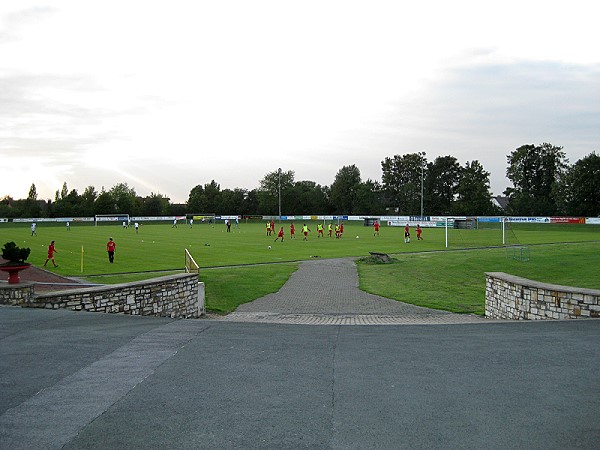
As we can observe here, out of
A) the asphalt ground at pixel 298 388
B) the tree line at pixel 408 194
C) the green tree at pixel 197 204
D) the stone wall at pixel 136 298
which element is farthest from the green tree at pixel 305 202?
the asphalt ground at pixel 298 388

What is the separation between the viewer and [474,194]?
311ft

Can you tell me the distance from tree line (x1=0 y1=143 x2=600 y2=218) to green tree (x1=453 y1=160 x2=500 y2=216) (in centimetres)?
17

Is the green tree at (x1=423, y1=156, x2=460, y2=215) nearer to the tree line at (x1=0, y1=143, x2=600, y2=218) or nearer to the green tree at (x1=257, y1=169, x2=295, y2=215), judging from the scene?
the tree line at (x1=0, y1=143, x2=600, y2=218)

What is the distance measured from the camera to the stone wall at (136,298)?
12141 millimetres

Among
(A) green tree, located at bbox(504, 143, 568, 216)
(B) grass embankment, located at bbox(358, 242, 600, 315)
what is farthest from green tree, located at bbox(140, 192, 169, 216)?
(B) grass embankment, located at bbox(358, 242, 600, 315)

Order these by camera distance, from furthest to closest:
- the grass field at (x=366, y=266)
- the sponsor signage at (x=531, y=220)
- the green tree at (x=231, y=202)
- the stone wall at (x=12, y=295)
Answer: the green tree at (x=231, y=202) < the sponsor signage at (x=531, y=220) < the grass field at (x=366, y=266) < the stone wall at (x=12, y=295)

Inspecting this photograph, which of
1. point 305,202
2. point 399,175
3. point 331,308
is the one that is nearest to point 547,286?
point 331,308

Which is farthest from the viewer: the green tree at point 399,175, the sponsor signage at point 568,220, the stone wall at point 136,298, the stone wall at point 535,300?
the green tree at point 399,175

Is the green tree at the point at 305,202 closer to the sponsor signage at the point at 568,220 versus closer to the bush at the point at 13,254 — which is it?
the sponsor signage at the point at 568,220

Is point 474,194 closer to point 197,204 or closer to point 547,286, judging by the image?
point 197,204

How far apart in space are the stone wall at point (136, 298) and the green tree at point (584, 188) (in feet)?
252

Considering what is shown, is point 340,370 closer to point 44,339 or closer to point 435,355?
point 435,355

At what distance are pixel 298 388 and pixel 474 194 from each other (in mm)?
94081

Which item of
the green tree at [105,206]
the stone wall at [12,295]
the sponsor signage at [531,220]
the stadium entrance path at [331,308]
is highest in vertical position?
the green tree at [105,206]
